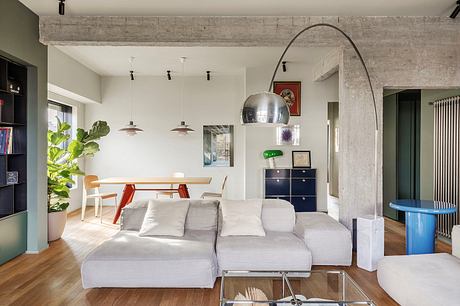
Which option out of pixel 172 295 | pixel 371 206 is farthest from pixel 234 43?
pixel 172 295

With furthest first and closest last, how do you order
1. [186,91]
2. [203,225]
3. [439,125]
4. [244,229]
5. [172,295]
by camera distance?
[186,91] → [439,125] → [203,225] → [244,229] → [172,295]

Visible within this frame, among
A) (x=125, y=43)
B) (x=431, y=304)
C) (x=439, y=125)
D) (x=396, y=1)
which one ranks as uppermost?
(x=396, y=1)

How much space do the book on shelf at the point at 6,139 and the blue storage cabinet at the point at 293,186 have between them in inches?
161

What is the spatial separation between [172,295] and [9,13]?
3439 mm

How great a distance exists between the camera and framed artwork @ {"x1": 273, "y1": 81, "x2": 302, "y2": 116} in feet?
22.7

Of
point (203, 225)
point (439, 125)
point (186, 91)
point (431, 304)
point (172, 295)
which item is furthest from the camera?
point (186, 91)

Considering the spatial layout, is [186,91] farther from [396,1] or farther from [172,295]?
[172,295]

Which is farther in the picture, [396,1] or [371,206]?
[371,206]

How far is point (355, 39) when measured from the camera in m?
4.54

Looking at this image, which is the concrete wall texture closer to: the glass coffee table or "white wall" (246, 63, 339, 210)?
the glass coffee table

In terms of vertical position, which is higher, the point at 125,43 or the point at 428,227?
the point at 125,43

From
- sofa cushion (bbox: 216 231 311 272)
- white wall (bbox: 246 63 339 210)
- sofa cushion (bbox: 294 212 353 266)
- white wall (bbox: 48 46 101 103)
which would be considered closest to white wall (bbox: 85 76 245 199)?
white wall (bbox: 48 46 101 103)

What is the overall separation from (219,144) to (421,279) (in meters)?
5.72

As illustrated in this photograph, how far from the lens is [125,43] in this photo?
4488 mm
